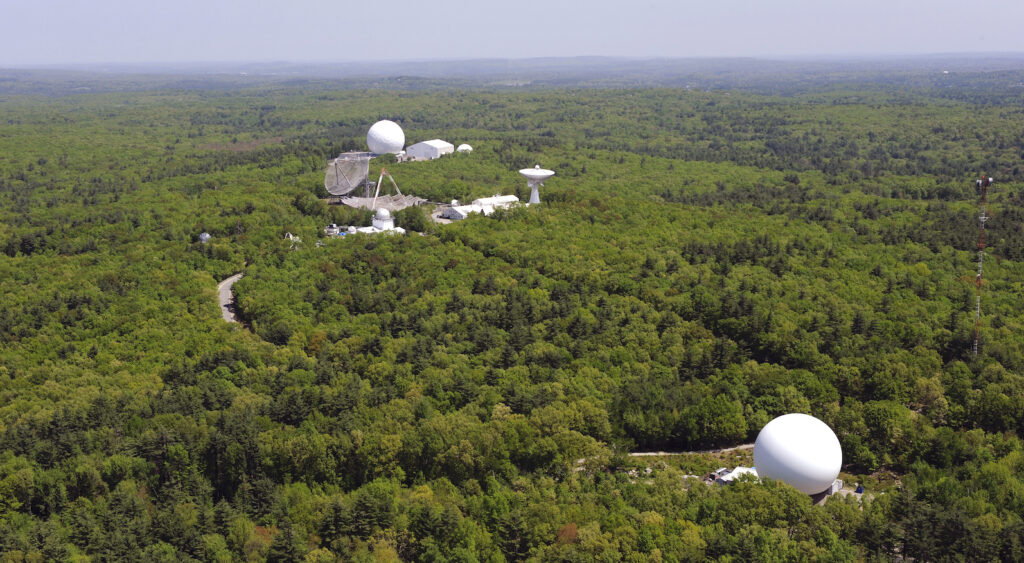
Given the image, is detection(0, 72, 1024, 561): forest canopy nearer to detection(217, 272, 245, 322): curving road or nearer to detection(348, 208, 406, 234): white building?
detection(217, 272, 245, 322): curving road

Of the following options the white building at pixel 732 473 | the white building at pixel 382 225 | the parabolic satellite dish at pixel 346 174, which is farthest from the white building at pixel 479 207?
the white building at pixel 732 473

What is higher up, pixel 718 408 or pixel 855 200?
pixel 855 200

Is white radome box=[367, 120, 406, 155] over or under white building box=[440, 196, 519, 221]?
over

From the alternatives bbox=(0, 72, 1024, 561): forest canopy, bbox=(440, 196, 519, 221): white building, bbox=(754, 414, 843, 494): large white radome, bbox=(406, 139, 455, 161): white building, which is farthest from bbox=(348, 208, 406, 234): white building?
bbox=(754, 414, 843, 494): large white radome

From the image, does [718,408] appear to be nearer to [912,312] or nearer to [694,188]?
[912,312]

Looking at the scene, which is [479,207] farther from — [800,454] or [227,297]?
[800,454]

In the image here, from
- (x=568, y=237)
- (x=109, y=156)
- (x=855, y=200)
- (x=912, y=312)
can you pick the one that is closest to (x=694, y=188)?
(x=855, y=200)

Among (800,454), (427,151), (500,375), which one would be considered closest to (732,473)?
(800,454)
